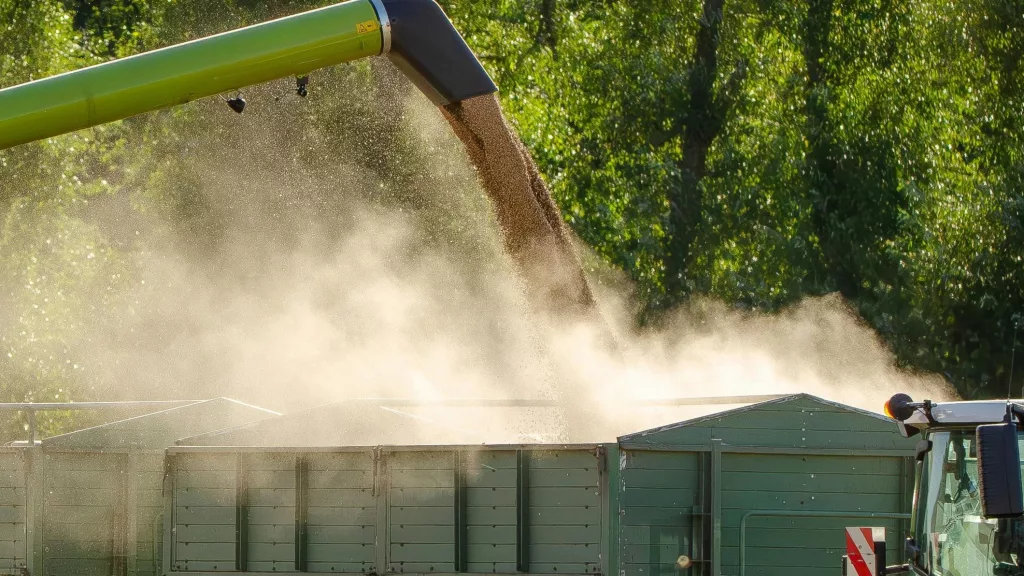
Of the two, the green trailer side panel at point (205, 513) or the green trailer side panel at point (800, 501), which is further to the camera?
the green trailer side panel at point (205, 513)

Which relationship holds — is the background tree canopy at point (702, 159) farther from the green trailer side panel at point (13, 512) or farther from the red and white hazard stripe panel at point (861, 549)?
the red and white hazard stripe panel at point (861, 549)

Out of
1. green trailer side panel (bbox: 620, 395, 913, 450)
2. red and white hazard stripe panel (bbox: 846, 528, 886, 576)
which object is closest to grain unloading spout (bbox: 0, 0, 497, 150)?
green trailer side panel (bbox: 620, 395, 913, 450)

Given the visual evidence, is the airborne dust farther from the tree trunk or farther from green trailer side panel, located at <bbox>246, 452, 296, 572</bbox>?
green trailer side panel, located at <bbox>246, 452, 296, 572</bbox>

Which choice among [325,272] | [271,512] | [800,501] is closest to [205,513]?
[271,512]

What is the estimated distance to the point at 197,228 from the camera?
2109 centimetres

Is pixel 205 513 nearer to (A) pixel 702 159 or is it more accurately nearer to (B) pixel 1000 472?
(B) pixel 1000 472

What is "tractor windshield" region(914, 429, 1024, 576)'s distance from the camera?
5531mm

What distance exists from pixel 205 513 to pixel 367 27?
10.3 ft

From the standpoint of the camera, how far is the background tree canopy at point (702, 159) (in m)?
20.4

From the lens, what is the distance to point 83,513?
10.4 m

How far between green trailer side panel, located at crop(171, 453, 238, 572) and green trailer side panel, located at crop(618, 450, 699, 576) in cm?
250

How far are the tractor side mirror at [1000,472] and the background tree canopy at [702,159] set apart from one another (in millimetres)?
14471

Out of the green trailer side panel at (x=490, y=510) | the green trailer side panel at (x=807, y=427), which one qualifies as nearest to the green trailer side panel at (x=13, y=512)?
the green trailer side panel at (x=490, y=510)

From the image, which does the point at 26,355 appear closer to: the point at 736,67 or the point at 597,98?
the point at 597,98
